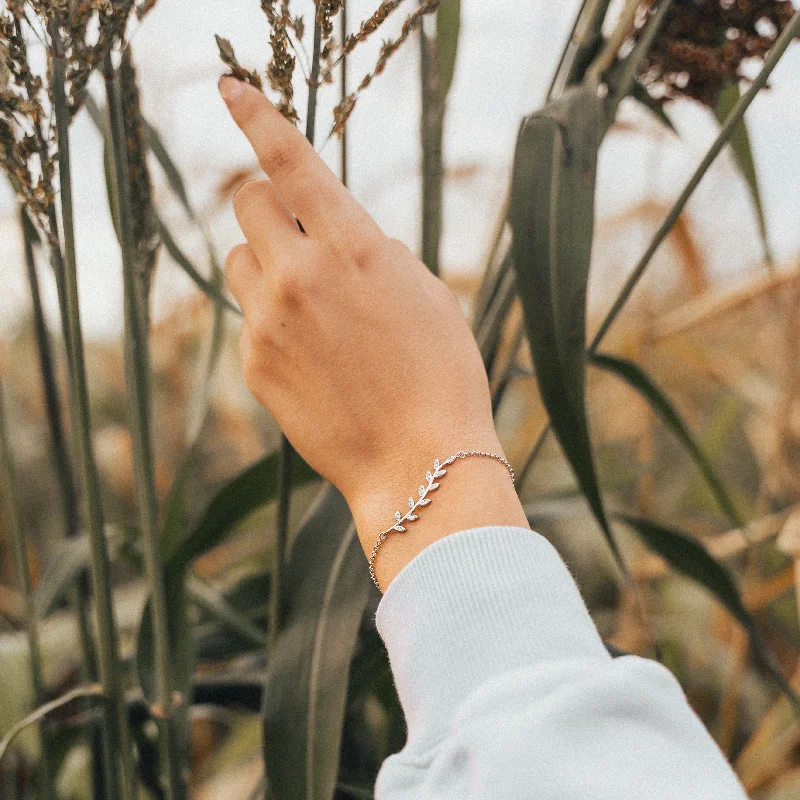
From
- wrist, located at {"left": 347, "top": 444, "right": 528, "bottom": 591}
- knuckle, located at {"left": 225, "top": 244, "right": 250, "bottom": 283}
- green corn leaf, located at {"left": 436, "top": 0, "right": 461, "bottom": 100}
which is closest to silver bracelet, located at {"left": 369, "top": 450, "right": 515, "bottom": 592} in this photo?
wrist, located at {"left": 347, "top": 444, "right": 528, "bottom": 591}

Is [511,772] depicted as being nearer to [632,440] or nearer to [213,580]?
[213,580]

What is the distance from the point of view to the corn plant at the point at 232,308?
277 mm

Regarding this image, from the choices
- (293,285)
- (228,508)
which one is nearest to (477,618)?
(293,285)

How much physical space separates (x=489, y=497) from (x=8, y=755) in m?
0.54

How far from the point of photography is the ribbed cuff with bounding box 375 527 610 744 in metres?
0.23

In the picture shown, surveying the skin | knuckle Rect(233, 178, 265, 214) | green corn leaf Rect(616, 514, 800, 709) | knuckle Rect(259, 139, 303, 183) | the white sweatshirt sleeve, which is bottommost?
green corn leaf Rect(616, 514, 800, 709)

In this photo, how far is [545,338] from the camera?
0.33 meters

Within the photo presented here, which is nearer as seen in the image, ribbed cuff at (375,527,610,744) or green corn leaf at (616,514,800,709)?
ribbed cuff at (375,527,610,744)

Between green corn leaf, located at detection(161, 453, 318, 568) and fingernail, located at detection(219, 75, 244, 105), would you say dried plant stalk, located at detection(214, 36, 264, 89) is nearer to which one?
fingernail, located at detection(219, 75, 244, 105)

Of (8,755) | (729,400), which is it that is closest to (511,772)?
(8,755)

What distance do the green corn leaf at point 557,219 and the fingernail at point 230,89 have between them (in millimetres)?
120

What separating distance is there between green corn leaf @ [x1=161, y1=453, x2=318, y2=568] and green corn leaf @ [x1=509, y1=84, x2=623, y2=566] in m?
0.18

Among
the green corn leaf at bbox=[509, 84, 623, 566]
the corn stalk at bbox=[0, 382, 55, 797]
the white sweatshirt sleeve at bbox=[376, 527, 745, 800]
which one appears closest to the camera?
the white sweatshirt sleeve at bbox=[376, 527, 745, 800]

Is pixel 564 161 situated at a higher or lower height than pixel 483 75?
lower
